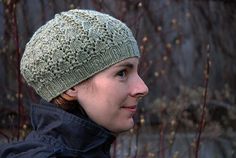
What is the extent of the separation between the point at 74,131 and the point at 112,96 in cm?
19

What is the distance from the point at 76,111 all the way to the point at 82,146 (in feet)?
0.49

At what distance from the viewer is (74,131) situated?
2.42 m

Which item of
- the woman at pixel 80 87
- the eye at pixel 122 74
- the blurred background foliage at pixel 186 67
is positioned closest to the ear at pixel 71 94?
the woman at pixel 80 87

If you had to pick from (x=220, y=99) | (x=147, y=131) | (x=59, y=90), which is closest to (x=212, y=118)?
(x=220, y=99)

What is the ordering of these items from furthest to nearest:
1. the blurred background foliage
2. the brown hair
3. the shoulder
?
the blurred background foliage → the brown hair → the shoulder

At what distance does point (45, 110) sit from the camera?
8.24 ft

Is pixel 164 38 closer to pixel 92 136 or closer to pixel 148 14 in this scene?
pixel 148 14

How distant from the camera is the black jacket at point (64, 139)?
240 cm

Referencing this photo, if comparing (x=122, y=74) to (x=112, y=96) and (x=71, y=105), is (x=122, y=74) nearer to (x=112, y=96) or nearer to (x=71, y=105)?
(x=112, y=96)

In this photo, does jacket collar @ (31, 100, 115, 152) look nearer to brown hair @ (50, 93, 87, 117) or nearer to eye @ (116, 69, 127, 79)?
brown hair @ (50, 93, 87, 117)

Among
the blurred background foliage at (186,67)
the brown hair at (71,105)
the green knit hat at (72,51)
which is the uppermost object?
the green knit hat at (72,51)

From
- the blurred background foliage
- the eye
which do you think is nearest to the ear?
the eye

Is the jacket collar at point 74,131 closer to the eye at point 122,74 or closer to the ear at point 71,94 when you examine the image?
the ear at point 71,94

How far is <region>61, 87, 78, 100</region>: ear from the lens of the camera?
Answer: 249 centimetres
